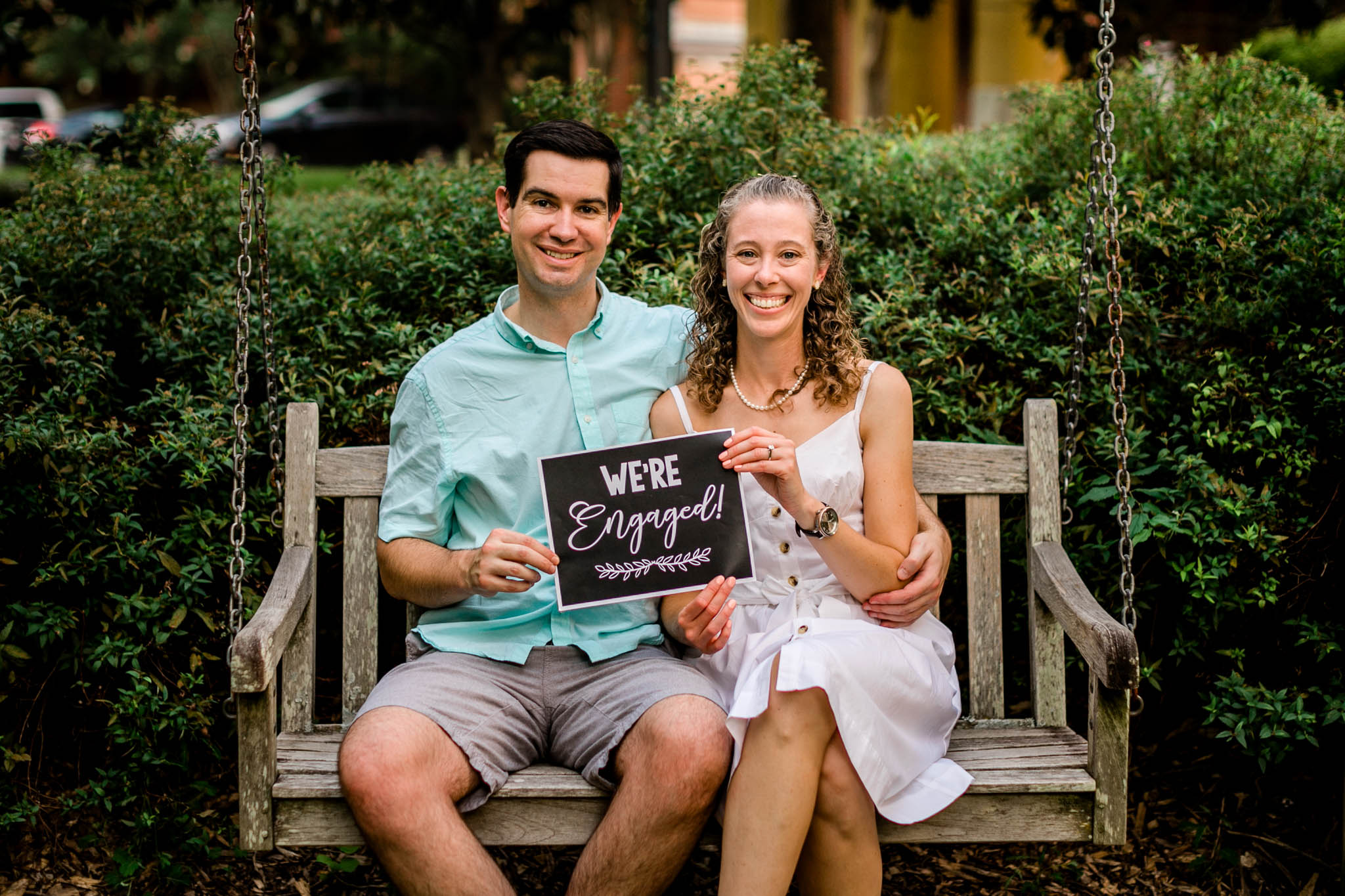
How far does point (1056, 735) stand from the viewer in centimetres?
309

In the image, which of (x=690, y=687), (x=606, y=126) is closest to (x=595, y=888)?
(x=690, y=687)

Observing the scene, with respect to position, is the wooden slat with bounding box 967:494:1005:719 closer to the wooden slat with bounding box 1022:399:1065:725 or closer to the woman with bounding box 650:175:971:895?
the wooden slat with bounding box 1022:399:1065:725

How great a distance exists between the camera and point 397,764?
2619 millimetres

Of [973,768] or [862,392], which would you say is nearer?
[973,768]

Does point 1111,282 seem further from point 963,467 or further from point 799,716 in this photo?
point 799,716

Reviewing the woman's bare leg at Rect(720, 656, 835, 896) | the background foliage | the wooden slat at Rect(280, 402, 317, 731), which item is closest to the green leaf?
the background foliage

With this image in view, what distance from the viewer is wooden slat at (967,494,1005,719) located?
11.0 feet

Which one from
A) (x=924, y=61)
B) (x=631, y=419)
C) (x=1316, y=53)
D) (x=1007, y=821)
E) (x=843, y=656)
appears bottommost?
(x=1007, y=821)

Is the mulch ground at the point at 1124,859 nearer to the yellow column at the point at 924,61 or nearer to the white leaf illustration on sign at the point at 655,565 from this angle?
the white leaf illustration on sign at the point at 655,565

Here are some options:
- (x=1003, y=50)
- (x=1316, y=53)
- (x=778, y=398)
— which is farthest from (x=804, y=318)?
(x=1003, y=50)

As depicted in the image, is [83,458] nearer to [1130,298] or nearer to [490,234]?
[490,234]

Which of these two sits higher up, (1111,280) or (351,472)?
(1111,280)

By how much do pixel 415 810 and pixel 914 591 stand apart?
4.23ft

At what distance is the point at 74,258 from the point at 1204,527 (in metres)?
3.73
